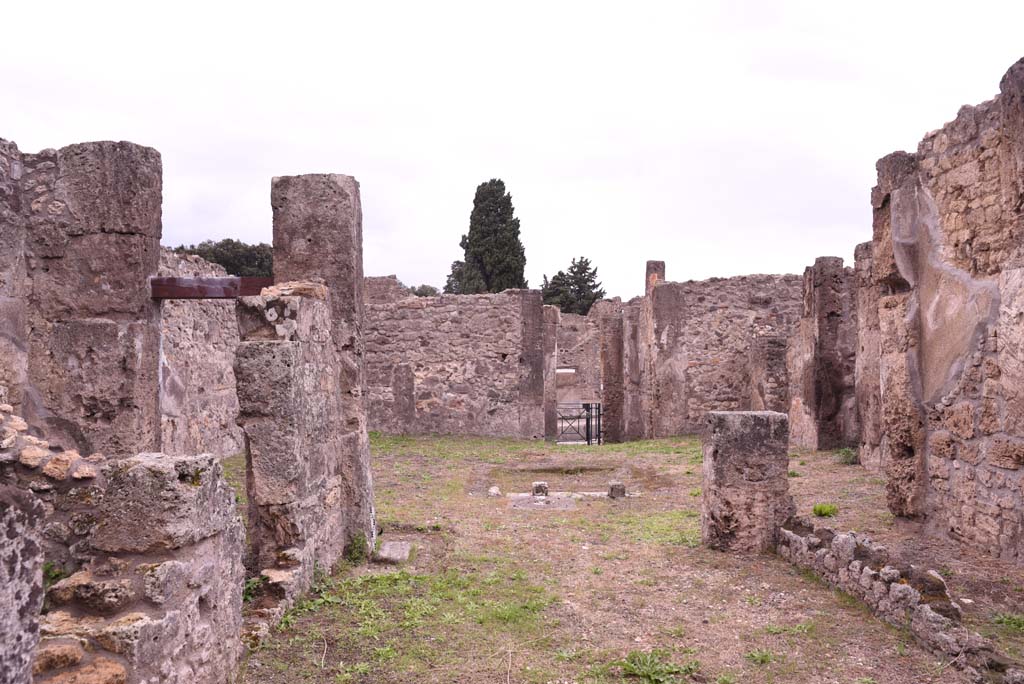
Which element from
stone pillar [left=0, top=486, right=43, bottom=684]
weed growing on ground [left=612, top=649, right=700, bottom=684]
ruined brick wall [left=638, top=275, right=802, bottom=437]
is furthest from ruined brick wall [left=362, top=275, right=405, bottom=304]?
stone pillar [left=0, top=486, right=43, bottom=684]

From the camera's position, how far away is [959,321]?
6820 millimetres

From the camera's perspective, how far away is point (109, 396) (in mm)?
6105

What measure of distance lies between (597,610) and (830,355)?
31.5 ft

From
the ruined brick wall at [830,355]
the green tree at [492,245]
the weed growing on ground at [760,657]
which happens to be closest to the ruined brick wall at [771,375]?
the ruined brick wall at [830,355]

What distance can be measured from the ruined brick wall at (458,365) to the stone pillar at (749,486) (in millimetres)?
8841

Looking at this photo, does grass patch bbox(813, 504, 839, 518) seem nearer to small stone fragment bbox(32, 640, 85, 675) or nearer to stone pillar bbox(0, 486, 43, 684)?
small stone fragment bbox(32, 640, 85, 675)

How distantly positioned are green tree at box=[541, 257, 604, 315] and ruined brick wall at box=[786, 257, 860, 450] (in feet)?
117

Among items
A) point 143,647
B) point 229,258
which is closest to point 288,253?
point 143,647

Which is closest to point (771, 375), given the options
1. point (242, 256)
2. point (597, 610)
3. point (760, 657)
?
point (597, 610)

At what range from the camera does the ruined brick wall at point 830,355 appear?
13492mm

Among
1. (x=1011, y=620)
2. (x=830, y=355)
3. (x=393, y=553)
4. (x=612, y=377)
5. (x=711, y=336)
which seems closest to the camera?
(x=1011, y=620)

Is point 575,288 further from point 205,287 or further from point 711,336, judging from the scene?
point 205,287

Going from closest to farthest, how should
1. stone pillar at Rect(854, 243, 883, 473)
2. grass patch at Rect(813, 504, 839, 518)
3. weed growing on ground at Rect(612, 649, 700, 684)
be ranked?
Answer: weed growing on ground at Rect(612, 649, 700, 684)
grass patch at Rect(813, 504, 839, 518)
stone pillar at Rect(854, 243, 883, 473)

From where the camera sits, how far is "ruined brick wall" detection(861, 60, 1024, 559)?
604 cm
